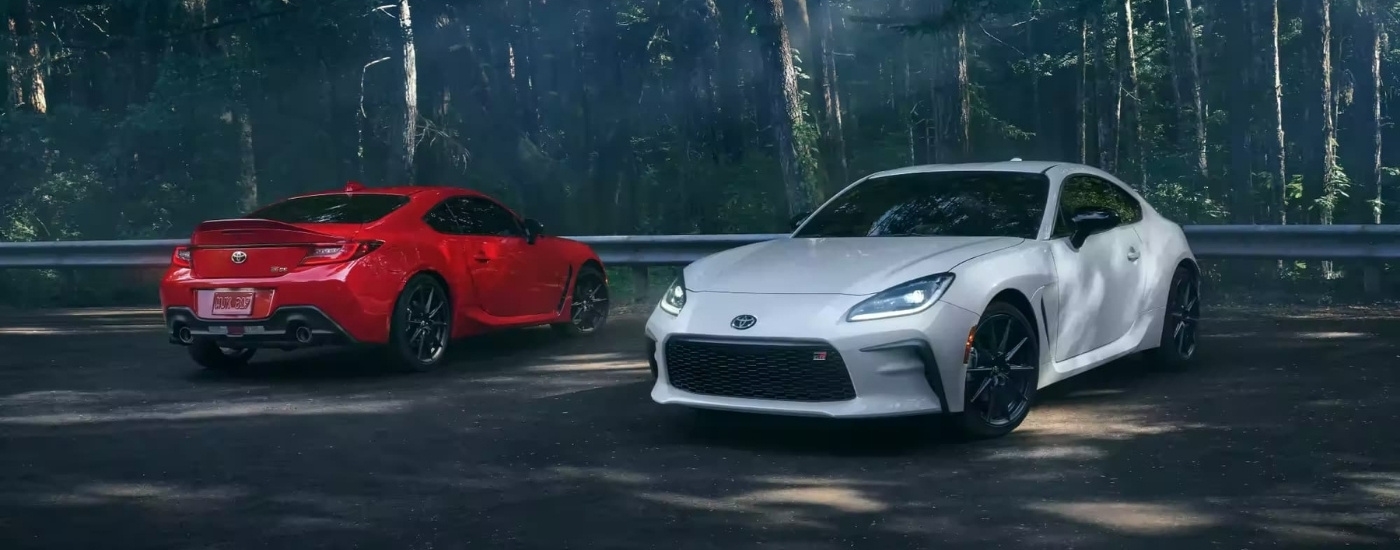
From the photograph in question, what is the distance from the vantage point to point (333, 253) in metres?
9.95

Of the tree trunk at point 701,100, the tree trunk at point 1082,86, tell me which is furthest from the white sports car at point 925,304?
the tree trunk at point 1082,86

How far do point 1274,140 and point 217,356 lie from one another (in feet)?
80.7

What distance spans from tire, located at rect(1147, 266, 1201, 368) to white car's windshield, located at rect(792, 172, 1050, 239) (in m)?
1.46

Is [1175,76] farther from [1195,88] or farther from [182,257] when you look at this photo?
[182,257]

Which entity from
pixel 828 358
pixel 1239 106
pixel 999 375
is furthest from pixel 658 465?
pixel 1239 106

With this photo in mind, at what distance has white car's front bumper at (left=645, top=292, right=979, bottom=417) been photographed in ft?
23.0

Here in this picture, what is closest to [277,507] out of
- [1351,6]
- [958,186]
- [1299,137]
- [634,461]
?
[634,461]

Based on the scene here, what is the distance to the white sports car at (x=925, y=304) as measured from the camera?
23.2 ft

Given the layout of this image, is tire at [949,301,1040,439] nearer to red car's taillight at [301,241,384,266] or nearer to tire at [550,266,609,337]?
red car's taillight at [301,241,384,266]

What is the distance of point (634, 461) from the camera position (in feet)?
23.2

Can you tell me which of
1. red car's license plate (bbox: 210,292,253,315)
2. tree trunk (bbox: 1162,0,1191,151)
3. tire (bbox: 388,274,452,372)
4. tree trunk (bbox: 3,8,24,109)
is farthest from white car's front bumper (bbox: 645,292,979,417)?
tree trunk (bbox: 1162,0,1191,151)

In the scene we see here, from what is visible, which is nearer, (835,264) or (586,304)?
(835,264)

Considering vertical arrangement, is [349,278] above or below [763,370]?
above

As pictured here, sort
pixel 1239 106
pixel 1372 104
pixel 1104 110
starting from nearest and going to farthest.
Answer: pixel 1239 106 → pixel 1372 104 → pixel 1104 110
